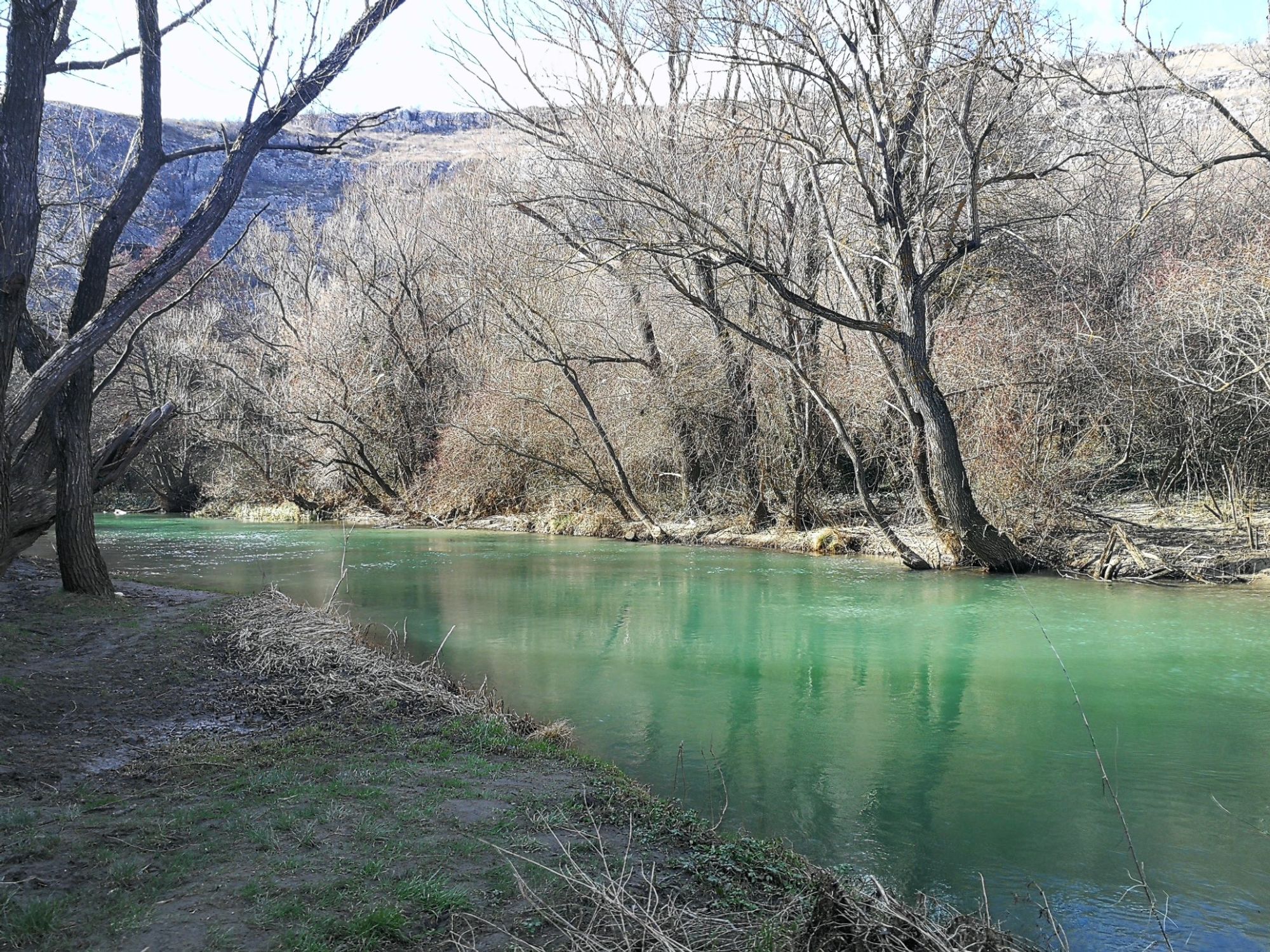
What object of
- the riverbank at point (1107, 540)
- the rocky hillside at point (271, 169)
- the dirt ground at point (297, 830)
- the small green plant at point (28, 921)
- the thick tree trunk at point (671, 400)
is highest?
the rocky hillside at point (271, 169)

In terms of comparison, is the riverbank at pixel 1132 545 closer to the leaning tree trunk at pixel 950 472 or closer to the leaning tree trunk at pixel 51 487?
the leaning tree trunk at pixel 950 472

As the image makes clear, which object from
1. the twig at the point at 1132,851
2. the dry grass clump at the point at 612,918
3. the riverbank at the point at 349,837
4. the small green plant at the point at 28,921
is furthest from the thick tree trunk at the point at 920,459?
the small green plant at the point at 28,921

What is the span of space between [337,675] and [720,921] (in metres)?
Result: 4.95

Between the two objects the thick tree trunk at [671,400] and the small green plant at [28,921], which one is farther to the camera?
the thick tree trunk at [671,400]

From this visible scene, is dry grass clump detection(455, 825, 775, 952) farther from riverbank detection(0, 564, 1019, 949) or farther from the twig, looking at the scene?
the twig

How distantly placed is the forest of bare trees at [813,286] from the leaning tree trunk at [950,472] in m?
A: 0.07

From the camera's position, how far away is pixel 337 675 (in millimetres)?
7500

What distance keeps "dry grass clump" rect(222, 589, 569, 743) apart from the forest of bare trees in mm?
2444

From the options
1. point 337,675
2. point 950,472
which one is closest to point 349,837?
point 337,675

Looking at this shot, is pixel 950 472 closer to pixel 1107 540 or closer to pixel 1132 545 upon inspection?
pixel 1107 540

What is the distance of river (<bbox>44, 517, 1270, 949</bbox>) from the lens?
504 centimetres

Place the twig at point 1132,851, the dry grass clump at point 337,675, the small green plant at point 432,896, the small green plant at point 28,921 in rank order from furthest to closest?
the dry grass clump at point 337,675
the small green plant at point 432,896
the small green plant at point 28,921
the twig at point 1132,851

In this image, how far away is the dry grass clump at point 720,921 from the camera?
9.51 ft

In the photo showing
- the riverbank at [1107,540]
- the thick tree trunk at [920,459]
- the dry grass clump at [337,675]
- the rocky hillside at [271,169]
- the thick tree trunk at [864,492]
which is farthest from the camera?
the rocky hillside at [271,169]
